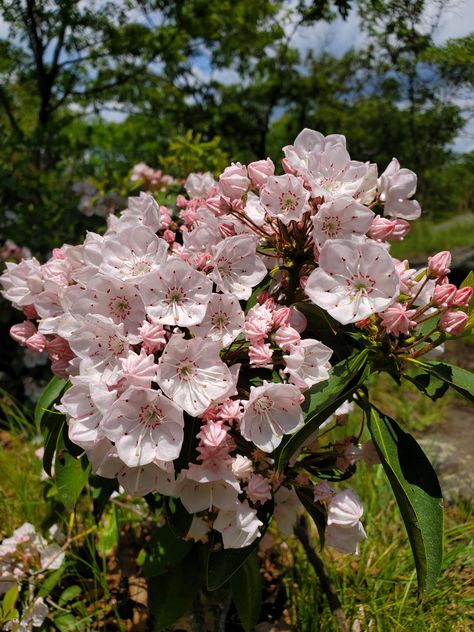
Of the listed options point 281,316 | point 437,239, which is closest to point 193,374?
point 281,316

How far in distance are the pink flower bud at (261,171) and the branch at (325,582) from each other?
90 cm

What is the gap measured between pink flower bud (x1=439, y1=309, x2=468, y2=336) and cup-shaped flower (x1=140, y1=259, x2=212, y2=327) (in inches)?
16.7

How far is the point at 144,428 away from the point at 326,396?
1.05 feet

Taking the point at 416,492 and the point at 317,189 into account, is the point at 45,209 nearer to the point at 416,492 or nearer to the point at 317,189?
the point at 317,189

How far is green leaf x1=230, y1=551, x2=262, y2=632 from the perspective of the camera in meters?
1.43

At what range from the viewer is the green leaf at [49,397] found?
53.6 inches

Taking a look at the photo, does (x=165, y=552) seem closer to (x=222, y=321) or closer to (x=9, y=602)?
(x=9, y=602)

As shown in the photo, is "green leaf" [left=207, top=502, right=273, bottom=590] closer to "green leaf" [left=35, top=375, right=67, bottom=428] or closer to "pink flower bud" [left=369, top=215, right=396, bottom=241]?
"green leaf" [left=35, top=375, right=67, bottom=428]

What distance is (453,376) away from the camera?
1.15 metres

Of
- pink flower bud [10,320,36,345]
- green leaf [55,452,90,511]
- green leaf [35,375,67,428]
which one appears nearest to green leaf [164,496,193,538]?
green leaf [55,452,90,511]

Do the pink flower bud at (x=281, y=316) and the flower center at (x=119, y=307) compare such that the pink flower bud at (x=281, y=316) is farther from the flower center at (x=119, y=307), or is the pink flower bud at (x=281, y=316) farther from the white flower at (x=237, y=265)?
the flower center at (x=119, y=307)

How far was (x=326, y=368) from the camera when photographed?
1.11 m

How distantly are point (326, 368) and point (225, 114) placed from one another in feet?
23.1

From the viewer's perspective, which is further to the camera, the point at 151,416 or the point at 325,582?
the point at 325,582
